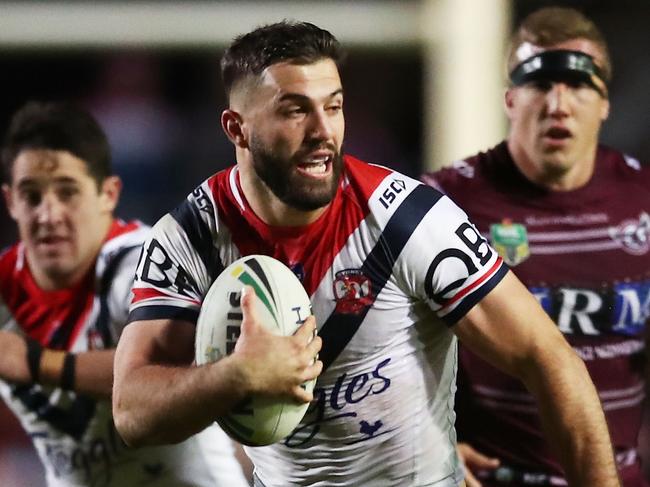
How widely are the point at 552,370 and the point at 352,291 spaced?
0.45 metres

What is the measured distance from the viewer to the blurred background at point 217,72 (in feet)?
20.9

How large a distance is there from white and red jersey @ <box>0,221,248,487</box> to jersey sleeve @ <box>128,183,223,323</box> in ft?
2.45

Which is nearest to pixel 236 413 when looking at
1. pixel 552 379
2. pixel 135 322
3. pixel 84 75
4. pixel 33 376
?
pixel 135 322

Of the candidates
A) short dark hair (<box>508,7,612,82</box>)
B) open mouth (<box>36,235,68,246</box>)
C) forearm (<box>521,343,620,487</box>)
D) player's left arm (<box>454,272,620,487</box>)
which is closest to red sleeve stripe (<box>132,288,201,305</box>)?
player's left arm (<box>454,272,620,487</box>)

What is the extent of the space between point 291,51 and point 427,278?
556 millimetres

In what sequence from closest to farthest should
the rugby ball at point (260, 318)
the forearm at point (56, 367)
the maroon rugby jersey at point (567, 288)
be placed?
the rugby ball at point (260, 318)
the forearm at point (56, 367)
the maroon rugby jersey at point (567, 288)

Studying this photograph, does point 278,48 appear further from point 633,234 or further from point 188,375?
point 633,234

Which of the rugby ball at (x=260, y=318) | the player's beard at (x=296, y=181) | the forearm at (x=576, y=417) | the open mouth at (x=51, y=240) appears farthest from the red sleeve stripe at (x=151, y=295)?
the open mouth at (x=51, y=240)

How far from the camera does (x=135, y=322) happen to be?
9.64 feet

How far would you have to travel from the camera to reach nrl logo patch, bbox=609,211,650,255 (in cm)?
375

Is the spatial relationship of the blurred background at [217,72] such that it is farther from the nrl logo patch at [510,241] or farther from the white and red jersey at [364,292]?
the white and red jersey at [364,292]

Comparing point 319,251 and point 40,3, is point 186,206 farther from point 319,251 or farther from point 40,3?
point 40,3

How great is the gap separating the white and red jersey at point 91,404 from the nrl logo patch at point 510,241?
3.18 feet

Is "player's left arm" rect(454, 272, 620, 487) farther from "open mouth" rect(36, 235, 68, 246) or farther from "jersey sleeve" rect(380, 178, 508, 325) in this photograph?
"open mouth" rect(36, 235, 68, 246)
